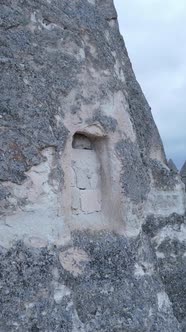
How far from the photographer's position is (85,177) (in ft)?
13.4

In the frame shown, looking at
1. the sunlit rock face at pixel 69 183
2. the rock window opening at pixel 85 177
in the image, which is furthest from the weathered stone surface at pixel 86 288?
the rock window opening at pixel 85 177

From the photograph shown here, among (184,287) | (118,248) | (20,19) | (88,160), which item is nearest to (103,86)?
(88,160)

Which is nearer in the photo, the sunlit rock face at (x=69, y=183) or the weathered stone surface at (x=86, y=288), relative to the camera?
the weathered stone surface at (x=86, y=288)

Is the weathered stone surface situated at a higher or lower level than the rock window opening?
lower

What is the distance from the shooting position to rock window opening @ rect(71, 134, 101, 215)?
13.0 ft

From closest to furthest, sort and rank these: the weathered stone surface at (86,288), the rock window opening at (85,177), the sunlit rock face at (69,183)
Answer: the weathered stone surface at (86,288) < the sunlit rock face at (69,183) < the rock window opening at (85,177)

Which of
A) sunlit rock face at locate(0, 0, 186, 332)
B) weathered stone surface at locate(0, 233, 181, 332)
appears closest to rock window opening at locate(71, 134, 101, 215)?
sunlit rock face at locate(0, 0, 186, 332)

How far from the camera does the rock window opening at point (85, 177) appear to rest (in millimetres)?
3965

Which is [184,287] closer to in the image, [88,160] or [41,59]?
[88,160]

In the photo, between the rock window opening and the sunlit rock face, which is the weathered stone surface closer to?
the sunlit rock face

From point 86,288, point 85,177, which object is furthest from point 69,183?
point 86,288

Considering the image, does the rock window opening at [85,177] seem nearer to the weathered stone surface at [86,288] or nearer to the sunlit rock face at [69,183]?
the sunlit rock face at [69,183]

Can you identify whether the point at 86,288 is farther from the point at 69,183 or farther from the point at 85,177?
the point at 85,177

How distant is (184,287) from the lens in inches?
199
